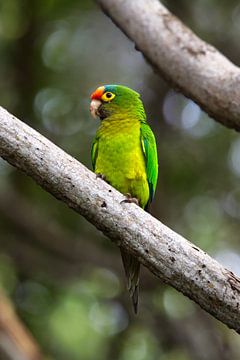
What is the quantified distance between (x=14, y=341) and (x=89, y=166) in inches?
97.3

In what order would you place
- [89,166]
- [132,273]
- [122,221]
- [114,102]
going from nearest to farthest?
[122,221], [132,273], [114,102], [89,166]

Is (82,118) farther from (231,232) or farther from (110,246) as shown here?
(231,232)

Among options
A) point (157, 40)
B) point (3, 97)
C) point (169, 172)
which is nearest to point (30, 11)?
point (3, 97)

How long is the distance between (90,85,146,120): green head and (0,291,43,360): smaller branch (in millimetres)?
2065

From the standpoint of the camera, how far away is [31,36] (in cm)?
741

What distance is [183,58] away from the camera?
4.67 metres

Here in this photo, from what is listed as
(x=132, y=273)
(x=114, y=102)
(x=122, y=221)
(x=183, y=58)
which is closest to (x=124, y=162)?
(x=114, y=102)

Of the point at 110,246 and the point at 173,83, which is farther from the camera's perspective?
the point at 110,246

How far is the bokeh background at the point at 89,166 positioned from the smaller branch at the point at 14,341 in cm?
166

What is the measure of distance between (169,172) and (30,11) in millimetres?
2376

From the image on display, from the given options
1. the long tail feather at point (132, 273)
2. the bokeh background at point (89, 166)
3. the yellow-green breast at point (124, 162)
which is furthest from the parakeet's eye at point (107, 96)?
the bokeh background at point (89, 166)

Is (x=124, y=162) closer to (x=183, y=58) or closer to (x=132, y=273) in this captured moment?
(x=132, y=273)

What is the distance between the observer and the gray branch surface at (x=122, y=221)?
320 centimetres

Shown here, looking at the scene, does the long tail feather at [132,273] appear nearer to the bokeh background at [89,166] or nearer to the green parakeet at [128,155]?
the green parakeet at [128,155]
